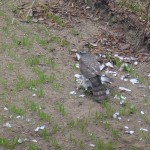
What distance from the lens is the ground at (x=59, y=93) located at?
6801 millimetres

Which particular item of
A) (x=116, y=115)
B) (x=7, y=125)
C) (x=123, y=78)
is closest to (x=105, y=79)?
(x=123, y=78)

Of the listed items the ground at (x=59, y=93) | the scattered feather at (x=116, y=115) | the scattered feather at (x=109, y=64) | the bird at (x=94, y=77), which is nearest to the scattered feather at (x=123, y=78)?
the ground at (x=59, y=93)

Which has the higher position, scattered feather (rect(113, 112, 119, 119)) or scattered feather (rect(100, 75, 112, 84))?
scattered feather (rect(100, 75, 112, 84))

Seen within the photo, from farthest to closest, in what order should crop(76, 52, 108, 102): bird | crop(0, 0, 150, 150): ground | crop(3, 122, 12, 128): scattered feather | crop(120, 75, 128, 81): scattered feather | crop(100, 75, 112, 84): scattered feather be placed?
crop(120, 75, 128, 81): scattered feather
crop(100, 75, 112, 84): scattered feather
crop(76, 52, 108, 102): bird
crop(3, 122, 12, 128): scattered feather
crop(0, 0, 150, 150): ground

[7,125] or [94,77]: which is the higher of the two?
[94,77]

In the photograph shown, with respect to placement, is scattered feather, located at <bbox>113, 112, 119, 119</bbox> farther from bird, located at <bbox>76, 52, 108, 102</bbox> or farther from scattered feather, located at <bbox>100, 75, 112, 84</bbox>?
scattered feather, located at <bbox>100, 75, 112, 84</bbox>

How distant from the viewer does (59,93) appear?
26.0 ft

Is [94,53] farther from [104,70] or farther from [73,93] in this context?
[73,93]

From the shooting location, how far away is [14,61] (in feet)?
29.1

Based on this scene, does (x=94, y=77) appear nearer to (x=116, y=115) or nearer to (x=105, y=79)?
(x=105, y=79)

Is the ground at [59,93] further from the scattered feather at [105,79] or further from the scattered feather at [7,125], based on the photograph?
the scattered feather at [105,79]

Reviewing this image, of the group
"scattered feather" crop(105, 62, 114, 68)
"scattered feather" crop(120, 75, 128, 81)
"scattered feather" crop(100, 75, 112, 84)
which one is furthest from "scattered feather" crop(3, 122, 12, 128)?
"scattered feather" crop(105, 62, 114, 68)

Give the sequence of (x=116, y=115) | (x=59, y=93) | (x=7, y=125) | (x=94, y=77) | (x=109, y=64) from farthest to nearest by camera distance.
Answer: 1. (x=109, y=64)
2. (x=59, y=93)
3. (x=94, y=77)
4. (x=116, y=115)
5. (x=7, y=125)

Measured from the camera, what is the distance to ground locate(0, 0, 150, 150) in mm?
6801
